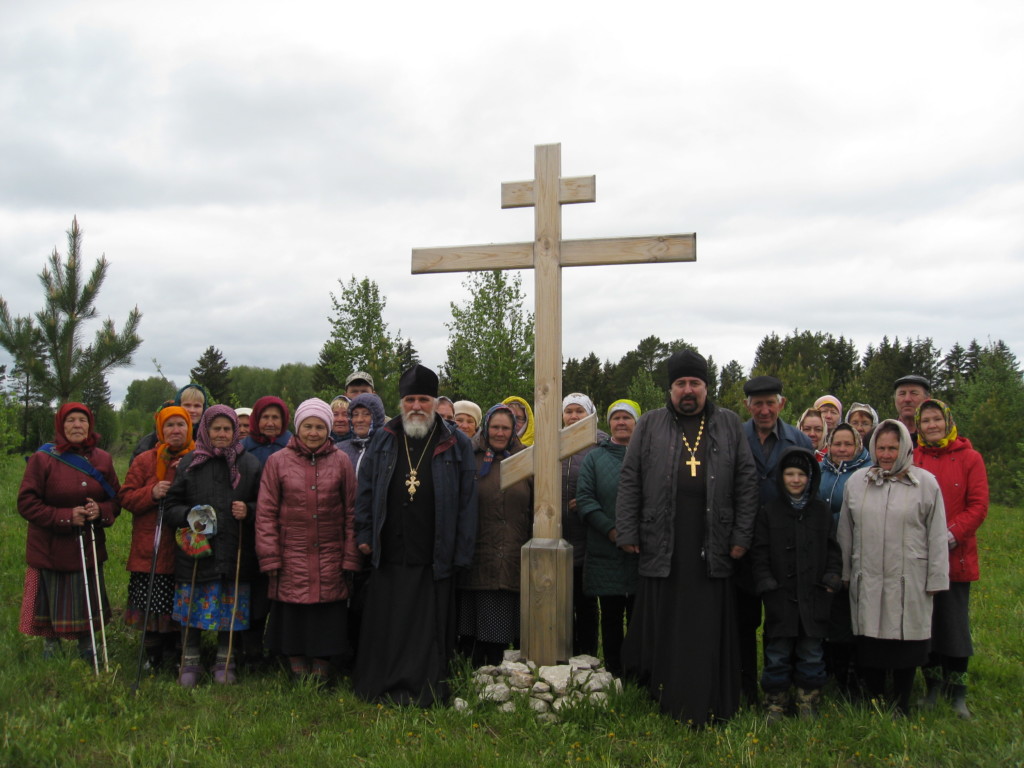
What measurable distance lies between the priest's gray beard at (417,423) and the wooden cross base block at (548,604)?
1.09 m

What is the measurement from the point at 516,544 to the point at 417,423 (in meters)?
1.12

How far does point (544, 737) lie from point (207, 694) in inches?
87.5

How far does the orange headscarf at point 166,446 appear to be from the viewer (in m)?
5.75

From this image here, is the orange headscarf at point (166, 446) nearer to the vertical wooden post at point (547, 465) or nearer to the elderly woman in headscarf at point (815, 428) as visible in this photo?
the vertical wooden post at point (547, 465)

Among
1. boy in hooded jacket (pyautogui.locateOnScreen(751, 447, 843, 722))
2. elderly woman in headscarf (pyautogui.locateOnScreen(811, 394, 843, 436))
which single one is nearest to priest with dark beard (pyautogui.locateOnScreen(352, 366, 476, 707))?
boy in hooded jacket (pyautogui.locateOnScreen(751, 447, 843, 722))

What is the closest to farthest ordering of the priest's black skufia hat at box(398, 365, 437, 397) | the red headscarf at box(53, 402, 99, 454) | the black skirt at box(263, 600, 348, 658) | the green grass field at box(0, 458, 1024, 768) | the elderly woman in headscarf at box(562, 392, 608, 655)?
the green grass field at box(0, 458, 1024, 768) < the black skirt at box(263, 600, 348, 658) < the priest's black skufia hat at box(398, 365, 437, 397) < the red headscarf at box(53, 402, 99, 454) < the elderly woman in headscarf at box(562, 392, 608, 655)

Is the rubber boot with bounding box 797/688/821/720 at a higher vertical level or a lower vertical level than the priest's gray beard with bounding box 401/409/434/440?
lower

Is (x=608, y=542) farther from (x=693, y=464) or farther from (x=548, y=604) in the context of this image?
(x=693, y=464)

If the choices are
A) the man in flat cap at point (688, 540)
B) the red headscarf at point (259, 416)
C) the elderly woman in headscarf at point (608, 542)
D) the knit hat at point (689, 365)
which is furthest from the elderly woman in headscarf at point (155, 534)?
the knit hat at point (689, 365)

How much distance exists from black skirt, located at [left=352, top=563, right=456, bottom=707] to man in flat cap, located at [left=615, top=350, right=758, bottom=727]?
1.22 meters

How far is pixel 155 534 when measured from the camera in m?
5.64

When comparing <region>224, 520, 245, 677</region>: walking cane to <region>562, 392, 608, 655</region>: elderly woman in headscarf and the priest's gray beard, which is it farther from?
<region>562, 392, 608, 655</region>: elderly woman in headscarf

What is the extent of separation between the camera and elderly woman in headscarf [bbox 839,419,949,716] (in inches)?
185

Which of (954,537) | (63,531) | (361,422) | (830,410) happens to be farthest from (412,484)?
(830,410)
